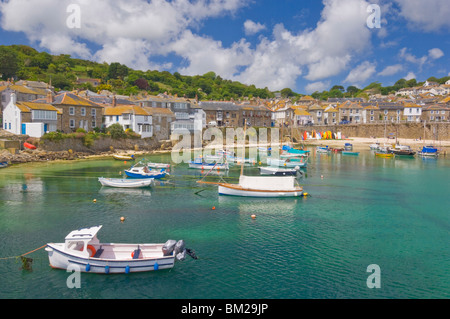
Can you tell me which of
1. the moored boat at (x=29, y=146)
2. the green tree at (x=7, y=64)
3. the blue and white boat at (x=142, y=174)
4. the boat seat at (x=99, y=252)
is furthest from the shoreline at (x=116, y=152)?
the green tree at (x=7, y=64)

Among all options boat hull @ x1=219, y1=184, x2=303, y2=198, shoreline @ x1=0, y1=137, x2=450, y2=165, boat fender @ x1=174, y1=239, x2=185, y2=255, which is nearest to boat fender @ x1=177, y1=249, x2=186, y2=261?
boat fender @ x1=174, y1=239, x2=185, y2=255

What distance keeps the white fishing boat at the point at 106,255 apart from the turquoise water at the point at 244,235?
0.47m

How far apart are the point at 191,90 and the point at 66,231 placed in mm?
134480

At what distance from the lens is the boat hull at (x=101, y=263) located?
1845 cm

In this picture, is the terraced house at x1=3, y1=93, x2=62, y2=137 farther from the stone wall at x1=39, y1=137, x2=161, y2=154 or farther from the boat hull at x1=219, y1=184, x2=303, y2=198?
the boat hull at x1=219, y1=184, x2=303, y2=198

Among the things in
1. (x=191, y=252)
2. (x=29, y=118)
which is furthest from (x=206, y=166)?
(x=191, y=252)

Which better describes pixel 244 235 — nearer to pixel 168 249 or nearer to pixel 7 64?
pixel 168 249

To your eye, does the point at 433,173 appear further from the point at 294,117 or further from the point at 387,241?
the point at 294,117

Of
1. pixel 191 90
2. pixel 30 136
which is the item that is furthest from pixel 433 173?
pixel 191 90

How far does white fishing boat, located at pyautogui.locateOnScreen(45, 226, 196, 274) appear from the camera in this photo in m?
18.5

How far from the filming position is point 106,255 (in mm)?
19359

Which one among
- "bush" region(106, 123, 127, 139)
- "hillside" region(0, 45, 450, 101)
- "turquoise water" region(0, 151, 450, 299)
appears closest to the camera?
"turquoise water" region(0, 151, 450, 299)

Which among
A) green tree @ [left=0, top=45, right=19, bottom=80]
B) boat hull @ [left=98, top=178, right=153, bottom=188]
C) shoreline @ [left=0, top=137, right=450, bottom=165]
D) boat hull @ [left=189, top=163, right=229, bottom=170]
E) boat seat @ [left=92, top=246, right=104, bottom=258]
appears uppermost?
green tree @ [left=0, top=45, right=19, bottom=80]

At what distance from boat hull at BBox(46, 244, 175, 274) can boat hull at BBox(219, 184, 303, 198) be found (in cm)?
1821
